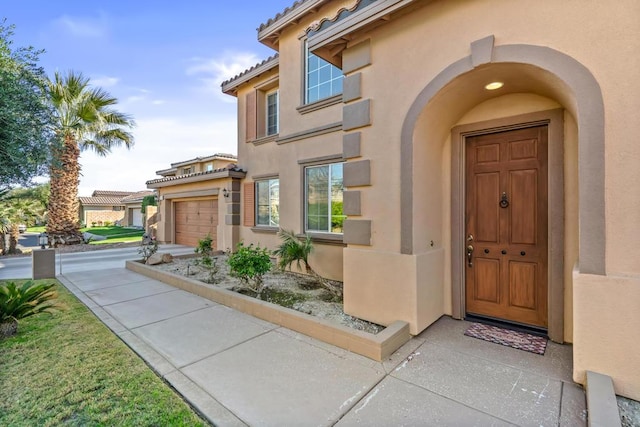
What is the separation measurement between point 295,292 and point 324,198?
2.68 meters

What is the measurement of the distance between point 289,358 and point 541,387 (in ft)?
8.70

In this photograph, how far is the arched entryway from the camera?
2.73 meters

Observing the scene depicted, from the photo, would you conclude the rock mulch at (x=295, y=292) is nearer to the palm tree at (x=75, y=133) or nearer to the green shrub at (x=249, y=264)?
the green shrub at (x=249, y=264)

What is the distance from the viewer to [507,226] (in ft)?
13.7

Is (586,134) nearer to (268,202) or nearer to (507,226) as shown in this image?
(507,226)

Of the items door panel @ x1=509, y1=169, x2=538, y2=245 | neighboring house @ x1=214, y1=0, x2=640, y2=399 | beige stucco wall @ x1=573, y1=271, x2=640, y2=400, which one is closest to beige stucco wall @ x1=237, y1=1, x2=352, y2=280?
neighboring house @ x1=214, y1=0, x2=640, y2=399

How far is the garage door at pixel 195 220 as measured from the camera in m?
12.2

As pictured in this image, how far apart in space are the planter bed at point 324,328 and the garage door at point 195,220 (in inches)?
273

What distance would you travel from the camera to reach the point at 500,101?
13.5 feet

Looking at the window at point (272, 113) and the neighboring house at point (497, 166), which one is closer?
the neighboring house at point (497, 166)

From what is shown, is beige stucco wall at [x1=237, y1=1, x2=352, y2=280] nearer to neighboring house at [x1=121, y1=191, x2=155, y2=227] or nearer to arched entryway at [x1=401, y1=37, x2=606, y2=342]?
arched entryway at [x1=401, y1=37, x2=606, y2=342]

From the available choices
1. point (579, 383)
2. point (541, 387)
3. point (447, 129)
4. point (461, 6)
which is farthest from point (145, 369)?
point (461, 6)

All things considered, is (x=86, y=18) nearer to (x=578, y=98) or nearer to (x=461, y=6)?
(x=461, y=6)

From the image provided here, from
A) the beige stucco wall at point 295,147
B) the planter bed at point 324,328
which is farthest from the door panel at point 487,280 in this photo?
the beige stucco wall at point 295,147
